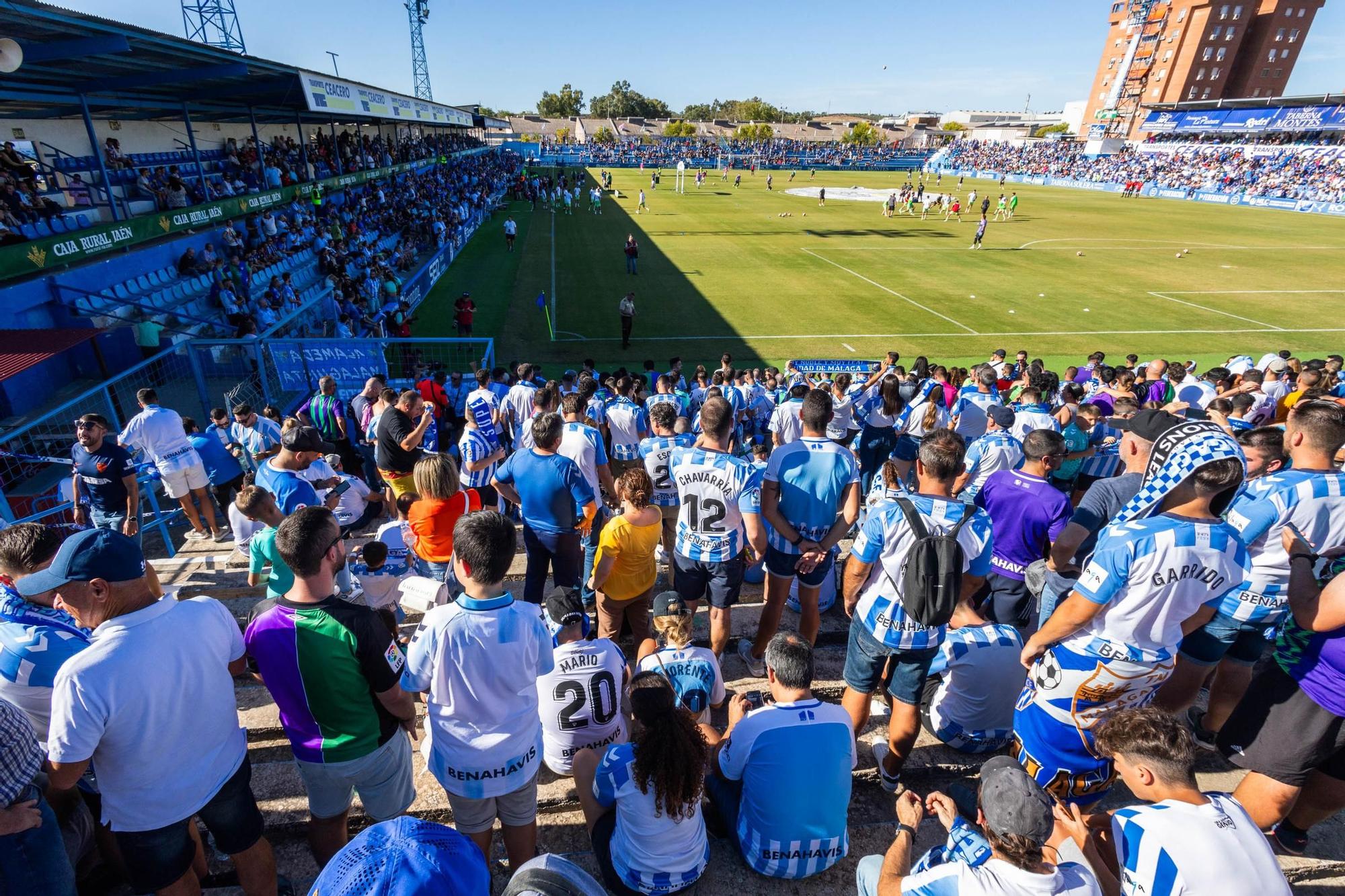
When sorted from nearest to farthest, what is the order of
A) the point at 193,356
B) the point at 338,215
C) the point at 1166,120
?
the point at 193,356, the point at 338,215, the point at 1166,120

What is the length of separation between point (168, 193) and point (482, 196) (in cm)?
2602

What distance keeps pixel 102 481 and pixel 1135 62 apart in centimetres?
12828

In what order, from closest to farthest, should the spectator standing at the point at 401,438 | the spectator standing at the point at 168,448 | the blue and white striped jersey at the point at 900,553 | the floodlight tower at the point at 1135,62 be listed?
the blue and white striped jersey at the point at 900,553 < the spectator standing at the point at 401,438 < the spectator standing at the point at 168,448 < the floodlight tower at the point at 1135,62

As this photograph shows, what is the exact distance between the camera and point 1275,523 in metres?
3.83

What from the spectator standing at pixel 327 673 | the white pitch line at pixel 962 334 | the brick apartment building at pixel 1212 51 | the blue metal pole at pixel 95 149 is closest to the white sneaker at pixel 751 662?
the spectator standing at pixel 327 673

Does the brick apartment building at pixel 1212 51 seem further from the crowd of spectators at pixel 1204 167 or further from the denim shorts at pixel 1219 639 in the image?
the denim shorts at pixel 1219 639

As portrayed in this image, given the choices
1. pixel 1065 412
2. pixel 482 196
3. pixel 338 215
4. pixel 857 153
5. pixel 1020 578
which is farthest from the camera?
pixel 857 153

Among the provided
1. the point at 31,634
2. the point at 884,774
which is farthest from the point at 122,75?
the point at 884,774

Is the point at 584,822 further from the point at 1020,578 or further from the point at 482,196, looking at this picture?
the point at 482,196

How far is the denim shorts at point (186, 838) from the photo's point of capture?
8.81 feet

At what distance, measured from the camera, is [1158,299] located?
22.1m

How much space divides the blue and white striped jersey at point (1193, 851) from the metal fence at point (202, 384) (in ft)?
29.3

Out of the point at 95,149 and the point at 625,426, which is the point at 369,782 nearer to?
the point at 625,426

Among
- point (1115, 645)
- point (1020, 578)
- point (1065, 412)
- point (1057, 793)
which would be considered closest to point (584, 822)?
point (1057, 793)
